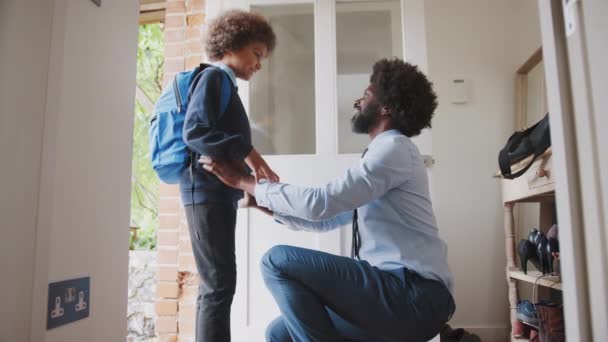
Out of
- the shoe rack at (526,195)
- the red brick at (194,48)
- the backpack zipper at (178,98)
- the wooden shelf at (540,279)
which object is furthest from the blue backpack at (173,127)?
the wooden shelf at (540,279)

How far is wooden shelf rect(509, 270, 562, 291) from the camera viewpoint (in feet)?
5.70

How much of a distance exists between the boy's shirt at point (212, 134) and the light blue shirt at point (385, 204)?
0.14m

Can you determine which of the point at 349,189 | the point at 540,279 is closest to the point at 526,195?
the point at 540,279

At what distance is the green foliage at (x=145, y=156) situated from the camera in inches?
161

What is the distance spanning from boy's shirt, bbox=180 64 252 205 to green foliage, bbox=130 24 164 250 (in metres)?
2.86

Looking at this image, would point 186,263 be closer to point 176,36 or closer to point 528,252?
point 176,36

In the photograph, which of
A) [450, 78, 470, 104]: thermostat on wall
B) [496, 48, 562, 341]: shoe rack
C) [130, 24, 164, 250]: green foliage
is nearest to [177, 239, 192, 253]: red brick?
[496, 48, 562, 341]: shoe rack

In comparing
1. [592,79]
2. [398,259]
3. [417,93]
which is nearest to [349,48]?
[417,93]

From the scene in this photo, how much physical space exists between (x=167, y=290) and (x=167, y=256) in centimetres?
17

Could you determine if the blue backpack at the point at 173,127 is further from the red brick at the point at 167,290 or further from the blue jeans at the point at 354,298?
the red brick at the point at 167,290

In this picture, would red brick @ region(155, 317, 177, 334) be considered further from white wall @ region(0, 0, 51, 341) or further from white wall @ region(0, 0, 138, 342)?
white wall @ region(0, 0, 51, 341)

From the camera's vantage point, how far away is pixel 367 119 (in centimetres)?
141

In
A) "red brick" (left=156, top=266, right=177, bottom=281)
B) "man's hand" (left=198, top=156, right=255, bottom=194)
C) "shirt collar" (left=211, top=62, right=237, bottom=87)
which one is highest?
"shirt collar" (left=211, top=62, right=237, bottom=87)

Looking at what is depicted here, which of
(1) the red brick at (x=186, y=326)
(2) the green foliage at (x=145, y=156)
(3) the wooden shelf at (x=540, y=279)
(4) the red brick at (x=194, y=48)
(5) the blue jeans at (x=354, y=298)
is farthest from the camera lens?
(2) the green foliage at (x=145, y=156)
